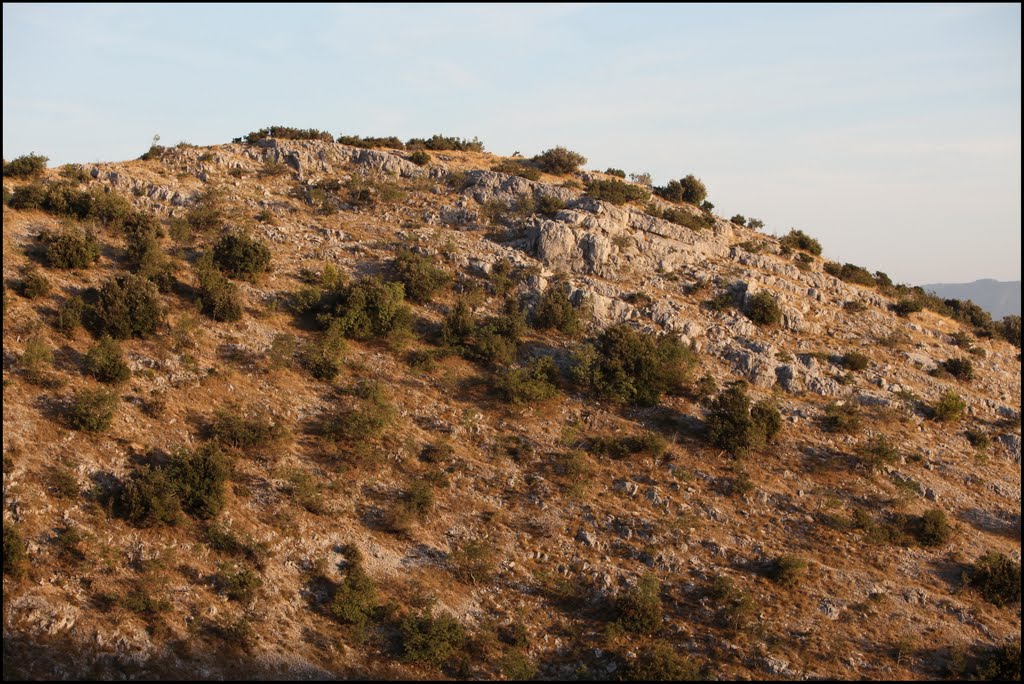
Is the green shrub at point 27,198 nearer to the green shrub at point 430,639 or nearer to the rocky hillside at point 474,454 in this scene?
the rocky hillside at point 474,454

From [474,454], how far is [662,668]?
10.9 m

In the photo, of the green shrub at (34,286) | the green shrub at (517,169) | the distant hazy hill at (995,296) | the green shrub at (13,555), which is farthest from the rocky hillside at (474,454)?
the distant hazy hill at (995,296)

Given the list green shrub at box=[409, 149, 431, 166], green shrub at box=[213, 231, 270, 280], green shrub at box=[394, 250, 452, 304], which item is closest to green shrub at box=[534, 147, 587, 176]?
green shrub at box=[409, 149, 431, 166]

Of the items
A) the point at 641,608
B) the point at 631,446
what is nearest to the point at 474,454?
the point at 631,446

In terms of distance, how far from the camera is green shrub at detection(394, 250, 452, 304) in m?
34.5

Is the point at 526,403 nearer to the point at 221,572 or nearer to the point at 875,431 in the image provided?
the point at 221,572

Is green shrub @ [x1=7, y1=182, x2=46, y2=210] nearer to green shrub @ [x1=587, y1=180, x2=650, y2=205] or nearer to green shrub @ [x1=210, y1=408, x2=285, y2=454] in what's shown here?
green shrub @ [x1=210, y1=408, x2=285, y2=454]

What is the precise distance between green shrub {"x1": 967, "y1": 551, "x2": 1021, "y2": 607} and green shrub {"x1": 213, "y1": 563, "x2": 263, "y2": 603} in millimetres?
24574

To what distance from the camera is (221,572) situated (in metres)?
20.1

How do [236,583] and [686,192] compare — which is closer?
[236,583]

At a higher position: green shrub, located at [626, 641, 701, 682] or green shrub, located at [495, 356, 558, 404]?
green shrub, located at [495, 356, 558, 404]

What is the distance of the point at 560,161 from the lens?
4912cm

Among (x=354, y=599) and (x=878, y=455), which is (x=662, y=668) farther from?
(x=878, y=455)

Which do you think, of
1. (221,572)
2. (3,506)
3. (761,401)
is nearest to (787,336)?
(761,401)
